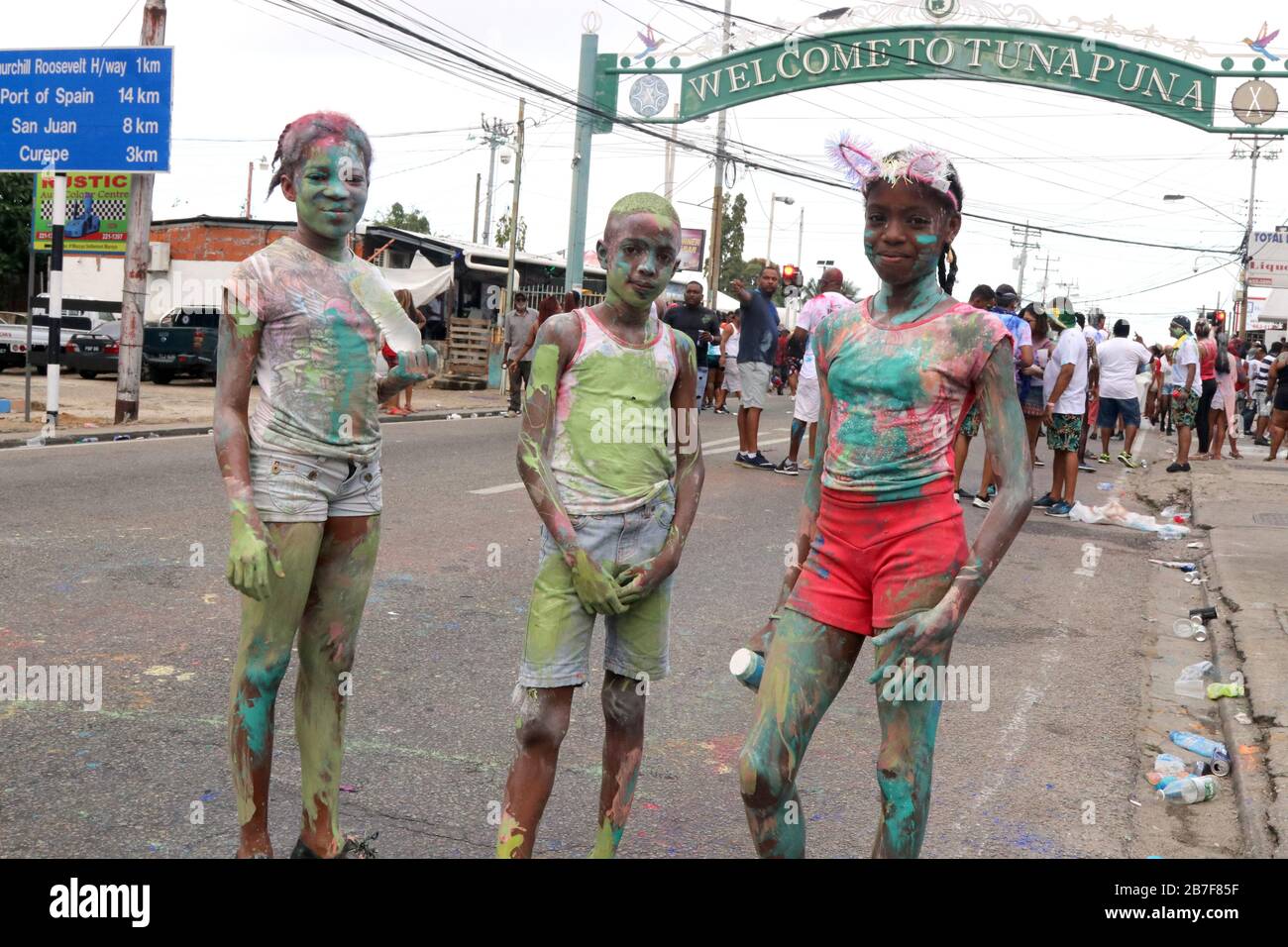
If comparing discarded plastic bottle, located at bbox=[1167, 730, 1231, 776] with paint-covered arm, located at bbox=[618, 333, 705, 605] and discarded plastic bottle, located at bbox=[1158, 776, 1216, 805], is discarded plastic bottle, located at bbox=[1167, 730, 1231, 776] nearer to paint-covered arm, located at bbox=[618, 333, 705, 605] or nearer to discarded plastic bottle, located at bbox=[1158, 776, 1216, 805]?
discarded plastic bottle, located at bbox=[1158, 776, 1216, 805]

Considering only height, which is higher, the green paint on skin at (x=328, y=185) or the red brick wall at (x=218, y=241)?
the red brick wall at (x=218, y=241)

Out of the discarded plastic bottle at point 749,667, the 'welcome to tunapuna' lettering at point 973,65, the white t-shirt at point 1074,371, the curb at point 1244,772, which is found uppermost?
the 'welcome to tunapuna' lettering at point 973,65

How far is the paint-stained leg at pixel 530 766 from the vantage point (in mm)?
3285

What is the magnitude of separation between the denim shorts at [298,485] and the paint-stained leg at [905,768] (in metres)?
1.43

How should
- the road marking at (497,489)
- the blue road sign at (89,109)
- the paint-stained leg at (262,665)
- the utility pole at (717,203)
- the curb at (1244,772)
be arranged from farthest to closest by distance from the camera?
the utility pole at (717,203)
the blue road sign at (89,109)
the road marking at (497,489)
the curb at (1244,772)
the paint-stained leg at (262,665)

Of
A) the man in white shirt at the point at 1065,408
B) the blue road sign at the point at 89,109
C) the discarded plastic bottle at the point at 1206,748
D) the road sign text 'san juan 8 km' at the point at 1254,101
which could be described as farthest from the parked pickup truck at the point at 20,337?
the discarded plastic bottle at the point at 1206,748

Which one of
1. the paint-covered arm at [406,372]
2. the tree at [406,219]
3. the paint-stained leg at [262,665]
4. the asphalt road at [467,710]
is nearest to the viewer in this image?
the paint-stained leg at [262,665]

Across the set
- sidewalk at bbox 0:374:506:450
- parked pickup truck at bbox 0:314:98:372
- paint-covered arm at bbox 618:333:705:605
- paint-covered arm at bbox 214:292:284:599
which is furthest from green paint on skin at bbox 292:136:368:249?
parked pickup truck at bbox 0:314:98:372

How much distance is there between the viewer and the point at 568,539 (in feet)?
10.8

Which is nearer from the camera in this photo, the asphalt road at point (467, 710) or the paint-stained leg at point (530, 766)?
the paint-stained leg at point (530, 766)

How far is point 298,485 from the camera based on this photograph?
333cm

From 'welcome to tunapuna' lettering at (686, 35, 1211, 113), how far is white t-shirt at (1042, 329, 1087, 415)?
10611mm

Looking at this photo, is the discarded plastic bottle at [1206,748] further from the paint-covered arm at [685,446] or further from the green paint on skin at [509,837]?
the green paint on skin at [509,837]
